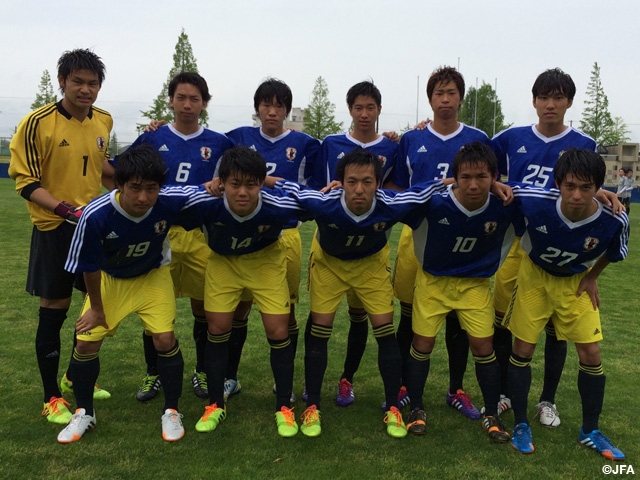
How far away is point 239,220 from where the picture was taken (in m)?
3.38

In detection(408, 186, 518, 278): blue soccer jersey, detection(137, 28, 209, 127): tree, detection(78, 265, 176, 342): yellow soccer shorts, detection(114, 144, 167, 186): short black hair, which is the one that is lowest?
detection(78, 265, 176, 342): yellow soccer shorts

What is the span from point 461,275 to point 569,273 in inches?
26.6

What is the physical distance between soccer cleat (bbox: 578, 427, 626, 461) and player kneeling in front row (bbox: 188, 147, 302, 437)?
187cm

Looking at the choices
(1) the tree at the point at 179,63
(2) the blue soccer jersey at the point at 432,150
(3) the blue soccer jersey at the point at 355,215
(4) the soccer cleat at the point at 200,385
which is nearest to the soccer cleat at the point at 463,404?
(3) the blue soccer jersey at the point at 355,215

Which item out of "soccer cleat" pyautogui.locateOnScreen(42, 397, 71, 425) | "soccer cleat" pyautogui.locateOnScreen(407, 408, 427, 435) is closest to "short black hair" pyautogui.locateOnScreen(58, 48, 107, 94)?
"soccer cleat" pyautogui.locateOnScreen(42, 397, 71, 425)

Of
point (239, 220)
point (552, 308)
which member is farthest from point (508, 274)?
point (239, 220)

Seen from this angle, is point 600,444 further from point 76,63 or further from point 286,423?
point 76,63

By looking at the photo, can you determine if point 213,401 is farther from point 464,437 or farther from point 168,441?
point 464,437

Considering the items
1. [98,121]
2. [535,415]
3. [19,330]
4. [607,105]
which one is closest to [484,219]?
[535,415]

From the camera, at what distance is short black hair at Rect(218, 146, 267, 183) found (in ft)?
10.7

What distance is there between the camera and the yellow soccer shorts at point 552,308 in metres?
3.35

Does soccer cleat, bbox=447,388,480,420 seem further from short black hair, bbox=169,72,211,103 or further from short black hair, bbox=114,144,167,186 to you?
short black hair, bbox=169,72,211,103

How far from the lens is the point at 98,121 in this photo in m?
3.83

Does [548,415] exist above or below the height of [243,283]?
below
